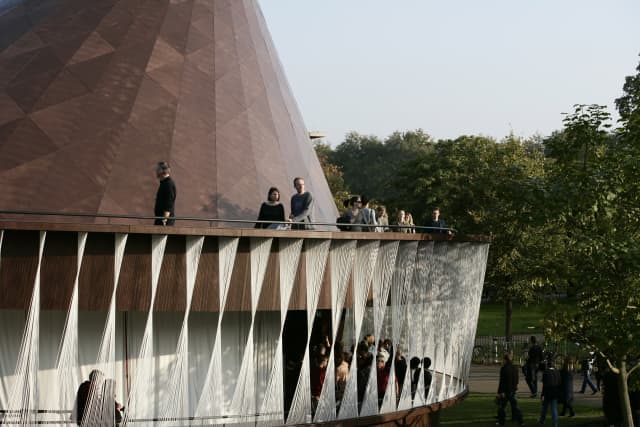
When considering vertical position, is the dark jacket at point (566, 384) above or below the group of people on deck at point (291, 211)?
below

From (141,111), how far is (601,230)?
10660 millimetres

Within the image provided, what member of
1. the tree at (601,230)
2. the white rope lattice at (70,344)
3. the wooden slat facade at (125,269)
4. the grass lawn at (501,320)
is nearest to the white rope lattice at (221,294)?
the wooden slat facade at (125,269)

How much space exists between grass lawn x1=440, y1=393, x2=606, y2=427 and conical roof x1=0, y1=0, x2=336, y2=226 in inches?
271

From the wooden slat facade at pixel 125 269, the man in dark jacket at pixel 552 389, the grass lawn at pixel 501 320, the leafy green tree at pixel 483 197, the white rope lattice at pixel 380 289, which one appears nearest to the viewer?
the wooden slat facade at pixel 125 269

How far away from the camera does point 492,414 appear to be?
2802cm

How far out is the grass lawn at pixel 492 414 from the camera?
2655 centimetres

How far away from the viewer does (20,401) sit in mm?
16391

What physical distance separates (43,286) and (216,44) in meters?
10.5

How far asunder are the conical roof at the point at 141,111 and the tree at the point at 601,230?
629 cm

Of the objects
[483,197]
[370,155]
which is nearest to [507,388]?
[483,197]

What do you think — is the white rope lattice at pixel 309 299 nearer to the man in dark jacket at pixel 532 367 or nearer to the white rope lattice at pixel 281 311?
the white rope lattice at pixel 281 311

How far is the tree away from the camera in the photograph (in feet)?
66.2

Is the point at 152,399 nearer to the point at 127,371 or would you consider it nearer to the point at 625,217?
the point at 127,371

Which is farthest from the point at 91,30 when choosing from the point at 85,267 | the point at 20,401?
the point at 20,401
